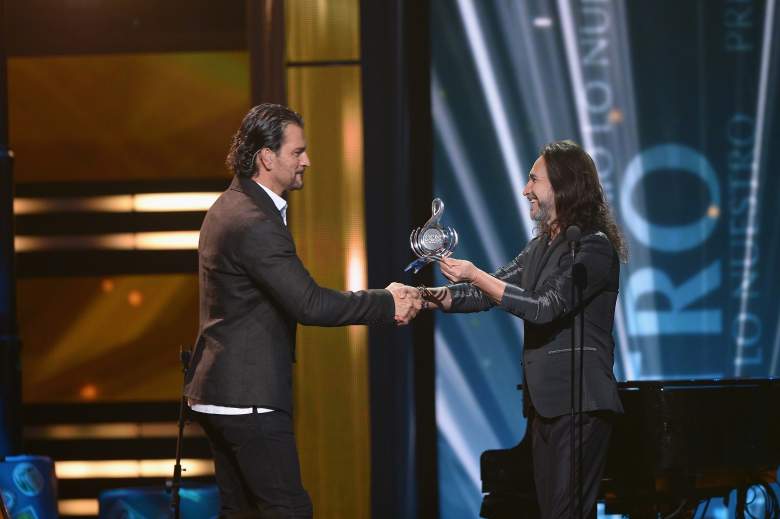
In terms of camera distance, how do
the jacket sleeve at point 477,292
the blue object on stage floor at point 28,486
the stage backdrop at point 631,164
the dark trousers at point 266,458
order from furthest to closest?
the stage backdrop at point 631,164, the blue object on stage floor at point 28,486, the jacket sleeve at point 477,292, the dark trousers at point 266,458

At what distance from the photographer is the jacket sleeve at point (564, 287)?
309 cm

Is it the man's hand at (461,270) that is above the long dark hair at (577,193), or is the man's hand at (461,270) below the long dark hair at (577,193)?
below

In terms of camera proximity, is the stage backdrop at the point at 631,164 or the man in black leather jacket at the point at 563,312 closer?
the man in black leather jacket at the point at 563,312

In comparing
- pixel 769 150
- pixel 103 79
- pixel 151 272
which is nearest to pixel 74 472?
pixel 151 272

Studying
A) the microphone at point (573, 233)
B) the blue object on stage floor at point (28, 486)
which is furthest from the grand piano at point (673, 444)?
the blue object on stage floor at point (28, 486)

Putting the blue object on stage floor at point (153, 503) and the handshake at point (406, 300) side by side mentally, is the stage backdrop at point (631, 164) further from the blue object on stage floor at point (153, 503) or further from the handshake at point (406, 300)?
the handshake at point (406, 300)

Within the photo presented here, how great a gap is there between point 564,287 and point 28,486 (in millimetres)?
2749

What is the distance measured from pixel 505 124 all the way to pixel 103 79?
285 centimetres

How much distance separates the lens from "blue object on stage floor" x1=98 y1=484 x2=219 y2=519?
15.5 feet

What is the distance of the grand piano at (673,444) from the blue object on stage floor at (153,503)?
151cm

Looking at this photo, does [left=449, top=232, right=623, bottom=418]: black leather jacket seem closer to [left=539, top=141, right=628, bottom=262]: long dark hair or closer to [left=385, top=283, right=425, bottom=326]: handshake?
[left=539, top=141, right=628, bottom=262]: long dark hair

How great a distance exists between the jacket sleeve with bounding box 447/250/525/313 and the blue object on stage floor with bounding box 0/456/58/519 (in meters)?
2.19

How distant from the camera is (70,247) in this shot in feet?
21.9

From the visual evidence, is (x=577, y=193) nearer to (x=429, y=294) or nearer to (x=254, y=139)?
(x=429, y=294)
